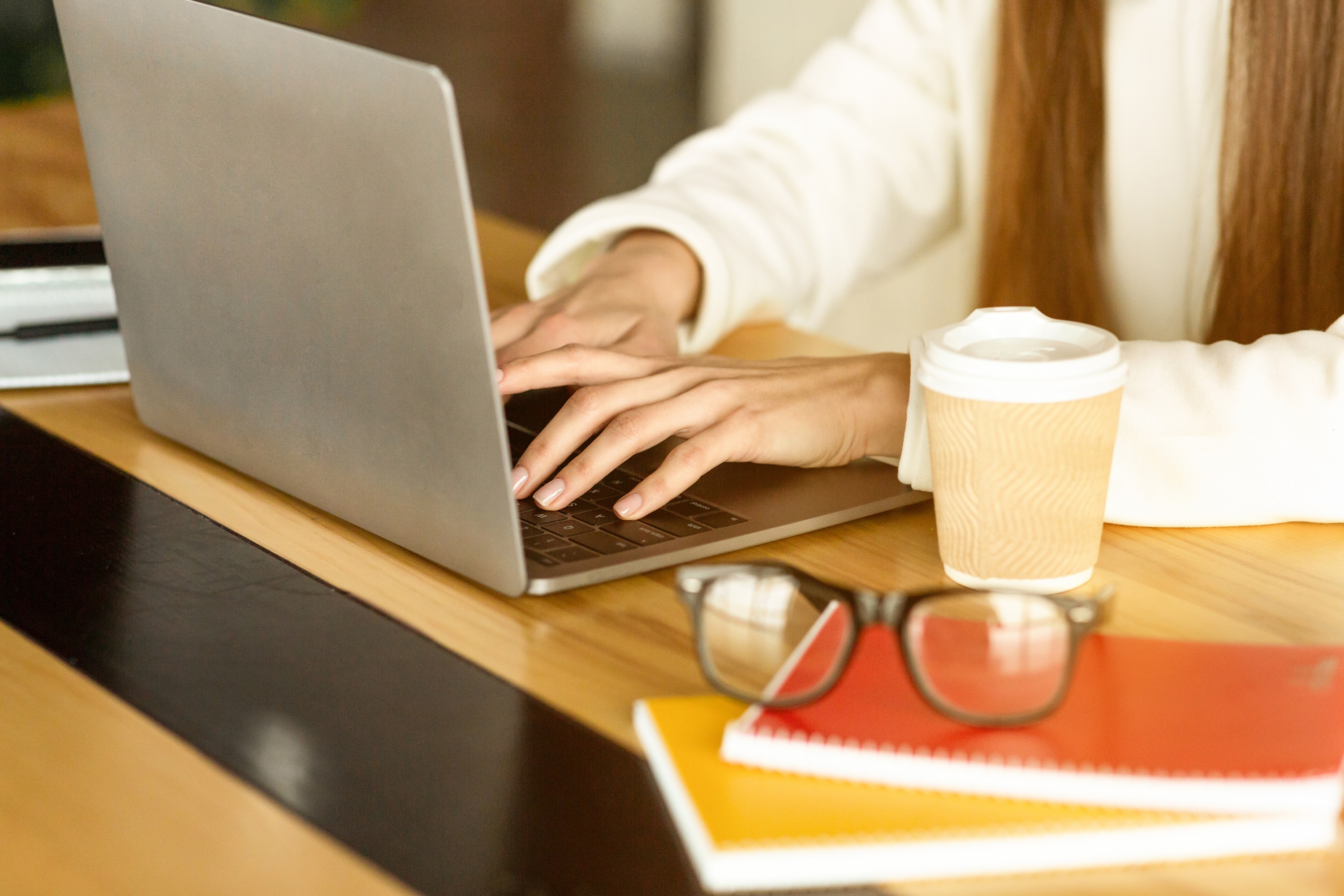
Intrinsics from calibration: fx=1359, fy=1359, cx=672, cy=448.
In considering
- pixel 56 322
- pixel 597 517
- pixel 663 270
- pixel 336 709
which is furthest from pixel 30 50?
pixel 336 709

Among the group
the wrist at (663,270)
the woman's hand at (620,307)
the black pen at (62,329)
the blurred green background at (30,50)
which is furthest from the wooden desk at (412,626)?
the blurred green background at (30,50)

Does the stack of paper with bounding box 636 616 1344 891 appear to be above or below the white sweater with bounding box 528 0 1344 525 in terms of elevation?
below

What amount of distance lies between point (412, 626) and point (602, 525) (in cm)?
13

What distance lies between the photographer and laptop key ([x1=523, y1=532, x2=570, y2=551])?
68 cm

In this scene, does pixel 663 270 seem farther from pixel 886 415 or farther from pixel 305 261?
pixel 305 261

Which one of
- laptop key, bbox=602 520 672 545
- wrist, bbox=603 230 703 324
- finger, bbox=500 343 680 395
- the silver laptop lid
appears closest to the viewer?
the silver laptop lid

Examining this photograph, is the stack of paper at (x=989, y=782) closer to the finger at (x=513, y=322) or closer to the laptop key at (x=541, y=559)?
the laptop key at (x=541, y=559)

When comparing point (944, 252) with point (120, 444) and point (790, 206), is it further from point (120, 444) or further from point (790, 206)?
point (120, 444)

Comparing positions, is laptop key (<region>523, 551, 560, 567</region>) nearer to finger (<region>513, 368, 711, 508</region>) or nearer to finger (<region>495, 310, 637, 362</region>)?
finger (<region>513, 368, 711, 508</region>)

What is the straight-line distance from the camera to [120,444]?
0.87 metres

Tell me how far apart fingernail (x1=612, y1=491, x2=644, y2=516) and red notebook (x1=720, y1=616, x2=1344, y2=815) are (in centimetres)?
18

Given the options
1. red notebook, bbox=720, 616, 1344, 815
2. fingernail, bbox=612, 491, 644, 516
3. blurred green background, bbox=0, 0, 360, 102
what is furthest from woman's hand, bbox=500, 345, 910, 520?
blurred green background, bbox=0, 0, 360, 102

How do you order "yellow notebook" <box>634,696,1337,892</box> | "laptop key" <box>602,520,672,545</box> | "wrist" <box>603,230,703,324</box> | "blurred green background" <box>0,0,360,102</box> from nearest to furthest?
"yellow notebook" <box>634,696,1337,892</box>
"laptop key" <box>602,520,672,545</box>
"wrist" <box>603,230,703,324</box>
"blurred green background" <box>0,0,360,102</box>

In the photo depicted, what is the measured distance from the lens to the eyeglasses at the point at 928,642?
0.49m
